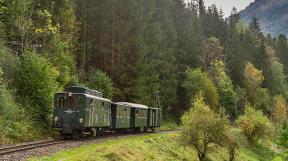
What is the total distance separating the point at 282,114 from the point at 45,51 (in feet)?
188

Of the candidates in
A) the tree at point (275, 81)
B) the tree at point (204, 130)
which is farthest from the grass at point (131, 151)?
the tree at point (275, 81)

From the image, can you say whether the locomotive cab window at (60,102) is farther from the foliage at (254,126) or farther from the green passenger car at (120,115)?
the foliage at (254,126)

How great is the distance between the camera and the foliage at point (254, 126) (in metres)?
59.1

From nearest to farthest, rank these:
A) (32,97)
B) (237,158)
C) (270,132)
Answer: (32,97) → (237,158) → (270,132)

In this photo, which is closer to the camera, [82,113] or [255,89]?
[82,113]

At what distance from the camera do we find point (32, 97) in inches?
1435

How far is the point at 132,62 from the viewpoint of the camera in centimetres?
6825

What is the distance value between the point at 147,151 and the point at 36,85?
38.5 feet

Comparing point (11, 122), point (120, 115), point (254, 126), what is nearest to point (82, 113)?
point (11, 122)

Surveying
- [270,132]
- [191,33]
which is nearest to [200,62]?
[191,33]

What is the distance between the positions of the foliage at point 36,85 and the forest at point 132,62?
0.08 meters

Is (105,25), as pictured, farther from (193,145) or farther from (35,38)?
(193,145)

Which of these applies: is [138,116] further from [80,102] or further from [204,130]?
[80,102]

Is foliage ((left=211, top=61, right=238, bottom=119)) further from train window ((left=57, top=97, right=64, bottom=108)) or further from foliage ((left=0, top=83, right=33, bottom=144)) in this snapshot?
foliage ((left=0, top=83, right=33, bottom=144))
